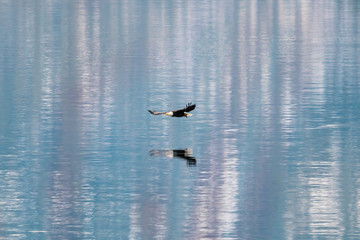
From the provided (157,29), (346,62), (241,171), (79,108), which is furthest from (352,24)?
(241,171)

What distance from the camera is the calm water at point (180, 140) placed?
1446 inches

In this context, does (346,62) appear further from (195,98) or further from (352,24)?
(352,24)

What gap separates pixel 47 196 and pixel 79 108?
64.1 ft

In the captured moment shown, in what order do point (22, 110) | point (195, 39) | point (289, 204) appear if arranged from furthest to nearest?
point (195, 39), point (22, 110), point (289, 204)

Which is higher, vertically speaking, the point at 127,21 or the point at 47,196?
the point at 127,21

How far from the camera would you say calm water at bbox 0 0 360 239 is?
36719 millimetres

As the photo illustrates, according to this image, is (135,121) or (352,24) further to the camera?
(352,24)

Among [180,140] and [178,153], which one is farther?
[180,140]

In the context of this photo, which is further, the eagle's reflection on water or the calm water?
the eagle's reflection on water

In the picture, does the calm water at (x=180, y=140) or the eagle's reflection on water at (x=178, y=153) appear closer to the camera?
the calm water at (x=180, y=140)

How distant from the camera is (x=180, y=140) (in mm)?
49625

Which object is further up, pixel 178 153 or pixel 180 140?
pixel 180 140

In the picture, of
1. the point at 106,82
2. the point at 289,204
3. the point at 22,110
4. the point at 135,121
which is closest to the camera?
the point at 289,204

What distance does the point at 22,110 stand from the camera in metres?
58.5
